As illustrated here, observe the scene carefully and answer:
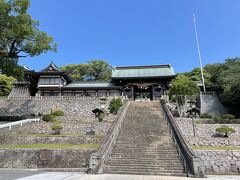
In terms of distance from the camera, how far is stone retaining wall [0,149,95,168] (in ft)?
44.7

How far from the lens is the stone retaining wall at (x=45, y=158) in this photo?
1363cm

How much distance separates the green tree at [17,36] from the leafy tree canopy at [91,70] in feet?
116

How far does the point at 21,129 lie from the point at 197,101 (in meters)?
23.9

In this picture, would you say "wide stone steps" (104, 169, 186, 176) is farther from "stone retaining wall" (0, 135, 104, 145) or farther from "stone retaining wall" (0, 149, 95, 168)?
"stone retaining wall" (0, 135, 104, 145)

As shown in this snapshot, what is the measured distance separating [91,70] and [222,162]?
49445 mm

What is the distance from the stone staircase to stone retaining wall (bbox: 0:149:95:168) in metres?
2.26

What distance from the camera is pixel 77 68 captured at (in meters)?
59.7

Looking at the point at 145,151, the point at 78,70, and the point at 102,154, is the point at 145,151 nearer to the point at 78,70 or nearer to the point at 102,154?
the point at 102,154

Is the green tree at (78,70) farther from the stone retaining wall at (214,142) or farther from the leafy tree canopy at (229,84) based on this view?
the stone retaining wall at (214,142)

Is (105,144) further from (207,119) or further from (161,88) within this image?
(161,88)

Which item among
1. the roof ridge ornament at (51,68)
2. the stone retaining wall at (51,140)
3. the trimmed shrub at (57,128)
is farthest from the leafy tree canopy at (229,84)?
the roof ridge ornament at (51,68)

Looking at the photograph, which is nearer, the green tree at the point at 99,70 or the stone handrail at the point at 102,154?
the stone handrail at the point at 102,154

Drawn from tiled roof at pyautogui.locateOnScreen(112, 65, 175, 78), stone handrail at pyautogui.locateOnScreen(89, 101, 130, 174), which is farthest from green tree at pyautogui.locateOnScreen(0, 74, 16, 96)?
stone handrail at pyautogui.locateOnScreen(89, 101, 130, 174)

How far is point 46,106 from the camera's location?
31984mm
